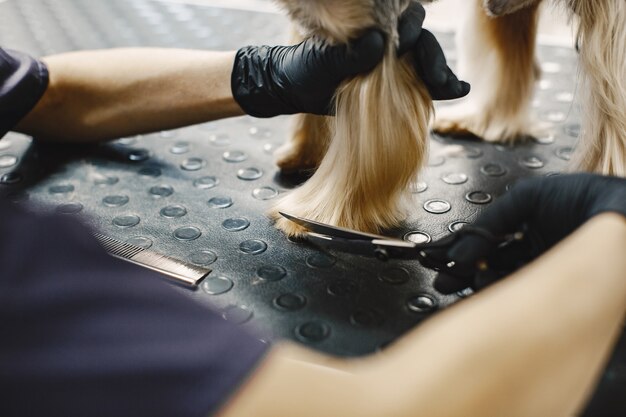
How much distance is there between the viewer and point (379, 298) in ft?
2.80

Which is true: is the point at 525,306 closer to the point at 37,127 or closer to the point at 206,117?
the point at 206,117

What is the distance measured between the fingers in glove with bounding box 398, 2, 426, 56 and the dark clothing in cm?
52

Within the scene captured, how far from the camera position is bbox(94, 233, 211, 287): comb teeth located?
0.88 metres

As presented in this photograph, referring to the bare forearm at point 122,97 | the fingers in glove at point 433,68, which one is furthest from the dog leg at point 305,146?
the fingers in glove at point 433,68

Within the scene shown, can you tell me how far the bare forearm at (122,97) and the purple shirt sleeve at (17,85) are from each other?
0.04 meters

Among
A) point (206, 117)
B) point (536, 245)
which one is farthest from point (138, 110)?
point (536, 245)

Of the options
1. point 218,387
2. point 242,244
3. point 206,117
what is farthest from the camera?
point 206,117

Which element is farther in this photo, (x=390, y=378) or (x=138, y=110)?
(x=138, y=110)

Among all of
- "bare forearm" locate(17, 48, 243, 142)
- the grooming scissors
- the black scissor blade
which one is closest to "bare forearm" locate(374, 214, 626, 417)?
the grooming scissors

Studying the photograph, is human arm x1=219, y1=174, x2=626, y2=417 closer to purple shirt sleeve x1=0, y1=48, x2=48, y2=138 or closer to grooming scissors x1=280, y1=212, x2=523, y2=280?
grooming scissors x1=280, y1=212, x2=523, y2=280

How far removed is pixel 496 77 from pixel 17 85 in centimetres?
87

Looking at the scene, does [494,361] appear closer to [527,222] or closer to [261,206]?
[527,222]

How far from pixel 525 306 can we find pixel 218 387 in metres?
0.26

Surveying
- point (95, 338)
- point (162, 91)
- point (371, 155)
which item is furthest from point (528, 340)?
point (162, 91)
